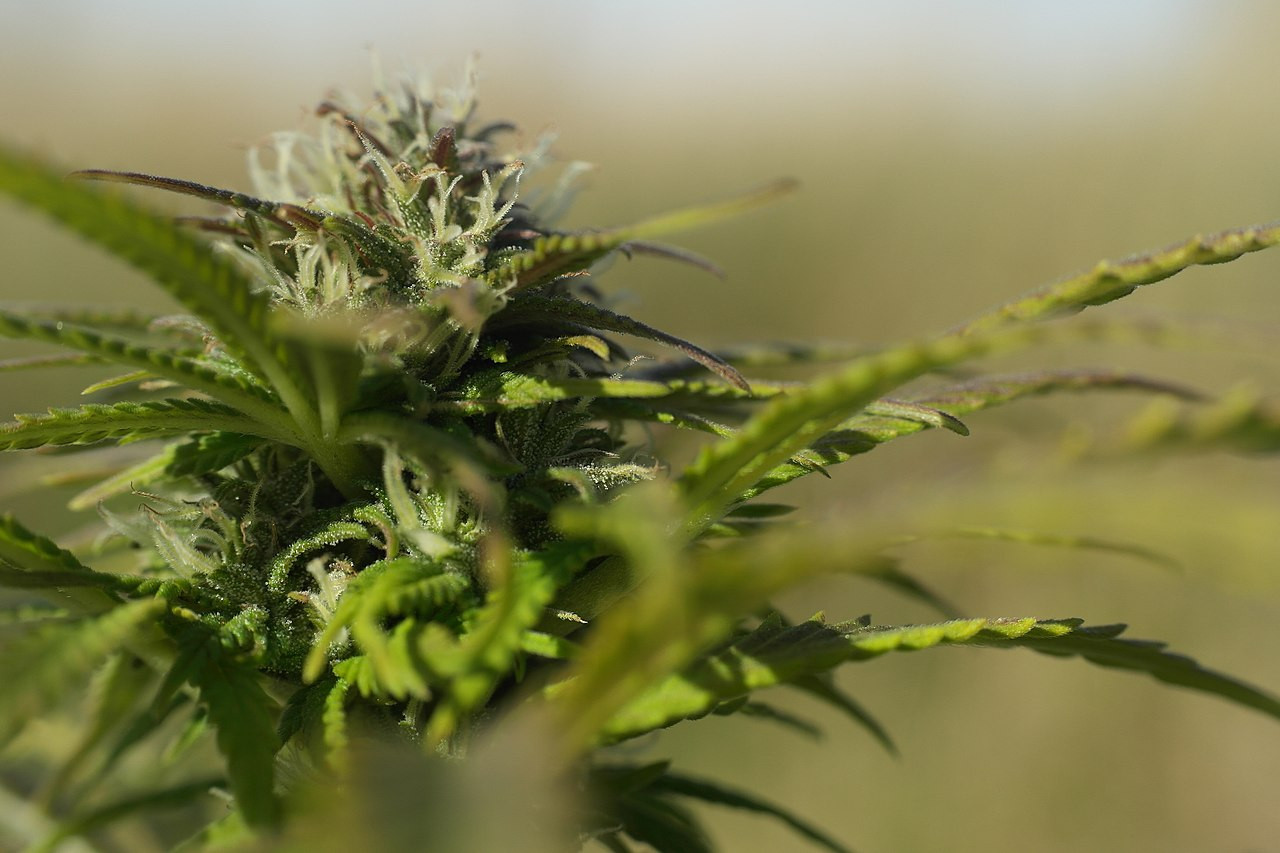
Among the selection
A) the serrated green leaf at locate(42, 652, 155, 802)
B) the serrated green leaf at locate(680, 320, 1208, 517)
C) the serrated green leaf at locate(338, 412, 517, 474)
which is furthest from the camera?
the serrated green leaf at locate(42, 652, 155, 802)

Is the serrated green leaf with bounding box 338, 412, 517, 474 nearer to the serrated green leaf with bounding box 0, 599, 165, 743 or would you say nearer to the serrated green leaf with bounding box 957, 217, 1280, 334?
the serrated green leaf with bounding box 0, 599, 165, 743

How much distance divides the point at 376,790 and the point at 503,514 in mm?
428

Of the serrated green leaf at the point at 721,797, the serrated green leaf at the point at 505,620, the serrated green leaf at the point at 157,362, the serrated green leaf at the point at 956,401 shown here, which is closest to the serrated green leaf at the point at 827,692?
the serrated green leaf at the point at 721,797

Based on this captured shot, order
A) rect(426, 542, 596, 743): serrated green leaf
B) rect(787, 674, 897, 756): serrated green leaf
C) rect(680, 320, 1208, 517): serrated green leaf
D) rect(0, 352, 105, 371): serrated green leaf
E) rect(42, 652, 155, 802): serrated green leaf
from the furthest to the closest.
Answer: rect(787, 674, 897, 756): serrated green leaf, rect(0, 352, 105, 371): serrated green leaf, rect(42, 652, 155, 802): serrated green leaf, rect(426, 542, 596, 743): serrated green leaf, rect(680, 320, 1208, 517): serrated green leaf

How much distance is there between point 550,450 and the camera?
1043 millimetres

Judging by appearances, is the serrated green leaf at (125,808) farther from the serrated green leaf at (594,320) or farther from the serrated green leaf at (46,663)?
the serrated green leaf at (594,320)

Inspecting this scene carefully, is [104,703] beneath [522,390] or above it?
beneath

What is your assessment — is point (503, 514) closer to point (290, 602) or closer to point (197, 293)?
point (290, 602)

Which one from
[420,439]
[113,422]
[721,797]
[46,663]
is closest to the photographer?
[46,663]

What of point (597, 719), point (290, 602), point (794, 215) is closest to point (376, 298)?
point (290, 602)

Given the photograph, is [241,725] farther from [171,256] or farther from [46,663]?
[171,256]

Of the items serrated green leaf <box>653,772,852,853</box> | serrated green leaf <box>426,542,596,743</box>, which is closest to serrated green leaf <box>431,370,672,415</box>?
serrated green leaf <box>426,542,596,743</box>

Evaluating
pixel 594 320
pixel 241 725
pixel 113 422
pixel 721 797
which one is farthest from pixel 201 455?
pixel 721 797

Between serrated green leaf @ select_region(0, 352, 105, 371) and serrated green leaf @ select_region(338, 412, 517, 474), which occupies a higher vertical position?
serrated green leaf @ select_region(338, 412, 517, 474)
